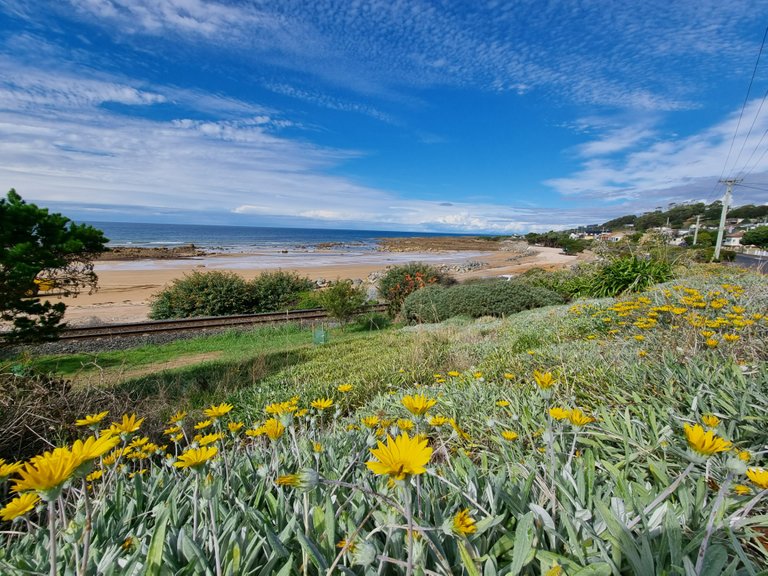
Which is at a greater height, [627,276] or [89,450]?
[89,450]

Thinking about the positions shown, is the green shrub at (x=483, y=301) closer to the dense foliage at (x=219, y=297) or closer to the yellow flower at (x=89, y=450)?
the dense foliage at (x=219, y=297)

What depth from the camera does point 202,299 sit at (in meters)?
15.1

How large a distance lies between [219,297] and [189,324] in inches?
115

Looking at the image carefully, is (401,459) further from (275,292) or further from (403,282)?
(275,292)

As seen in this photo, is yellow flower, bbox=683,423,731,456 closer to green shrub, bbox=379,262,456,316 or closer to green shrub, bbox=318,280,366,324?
green shrub, bbox=318,280,366,324

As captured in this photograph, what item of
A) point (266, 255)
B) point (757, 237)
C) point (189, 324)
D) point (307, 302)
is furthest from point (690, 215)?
point (189, 324)

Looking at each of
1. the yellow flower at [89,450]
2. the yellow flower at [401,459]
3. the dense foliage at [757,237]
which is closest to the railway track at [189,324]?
the yellow flower at [89,450]

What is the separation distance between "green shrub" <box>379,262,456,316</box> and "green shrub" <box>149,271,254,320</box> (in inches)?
240

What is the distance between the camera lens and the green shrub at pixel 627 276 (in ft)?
31.2

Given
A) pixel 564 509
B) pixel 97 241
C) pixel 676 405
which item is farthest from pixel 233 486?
pixel 97 241

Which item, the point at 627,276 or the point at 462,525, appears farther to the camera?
the point at 627,276

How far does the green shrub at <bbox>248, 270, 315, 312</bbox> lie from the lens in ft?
53.5

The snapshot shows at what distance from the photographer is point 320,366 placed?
6.64 meters

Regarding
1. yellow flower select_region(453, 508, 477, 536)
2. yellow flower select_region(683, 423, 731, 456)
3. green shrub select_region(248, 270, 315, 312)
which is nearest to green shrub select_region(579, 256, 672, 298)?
yellow flower select_region(683, 423, 731, 456)
